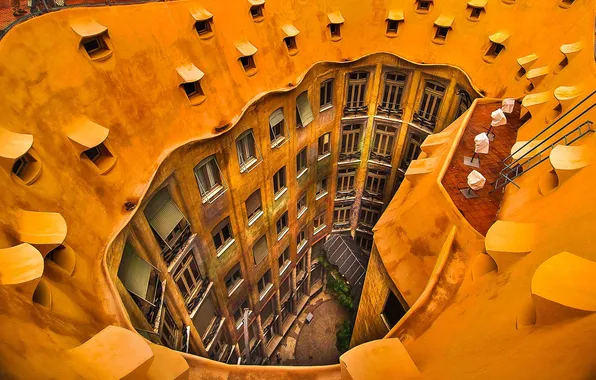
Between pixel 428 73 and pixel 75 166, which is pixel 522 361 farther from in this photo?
pixel 428 73

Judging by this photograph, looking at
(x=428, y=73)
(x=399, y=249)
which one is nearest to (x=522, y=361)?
(x=399, y=249)

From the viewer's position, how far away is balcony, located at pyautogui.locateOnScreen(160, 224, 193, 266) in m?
18.7

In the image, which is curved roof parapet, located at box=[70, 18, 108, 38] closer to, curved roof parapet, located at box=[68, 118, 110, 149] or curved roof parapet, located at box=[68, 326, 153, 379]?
curved roof parapet, located at box=[68, 118, 110, 149]

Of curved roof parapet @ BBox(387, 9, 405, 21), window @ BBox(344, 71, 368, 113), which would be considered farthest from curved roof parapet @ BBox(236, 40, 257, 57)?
curved roof parapet @ BBox(387, 9, 405, 21)

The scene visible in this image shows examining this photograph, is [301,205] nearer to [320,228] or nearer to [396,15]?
[320,228]

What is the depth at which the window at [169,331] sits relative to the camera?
59.4 ft

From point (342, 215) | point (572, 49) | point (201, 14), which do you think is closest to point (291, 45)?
point (201, 14)

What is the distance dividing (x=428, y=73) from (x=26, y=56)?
25191 mm

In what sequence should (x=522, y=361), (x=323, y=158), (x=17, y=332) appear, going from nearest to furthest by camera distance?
(x=522, y=361)
(x=17, y=332)
(x=323, y=158)

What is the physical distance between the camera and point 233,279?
2625cm

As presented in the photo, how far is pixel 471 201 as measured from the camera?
15.8m

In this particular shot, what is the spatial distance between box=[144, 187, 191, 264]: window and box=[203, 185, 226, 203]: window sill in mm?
1911

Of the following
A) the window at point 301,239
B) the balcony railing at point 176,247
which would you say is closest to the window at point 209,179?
the balcony railing at point 176,247

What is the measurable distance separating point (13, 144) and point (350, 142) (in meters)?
25.8
